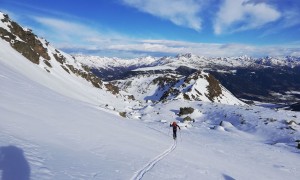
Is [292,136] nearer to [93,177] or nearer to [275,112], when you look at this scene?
[275,112]

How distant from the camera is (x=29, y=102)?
2584 cm

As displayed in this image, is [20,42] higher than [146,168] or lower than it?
higher

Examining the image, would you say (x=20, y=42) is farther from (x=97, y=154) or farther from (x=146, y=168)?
(x=146, y=168)

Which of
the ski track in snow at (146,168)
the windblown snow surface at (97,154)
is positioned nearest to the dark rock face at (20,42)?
the windblown snow surface at (97,154)

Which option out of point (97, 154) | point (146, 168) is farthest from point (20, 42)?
point (146, 168)

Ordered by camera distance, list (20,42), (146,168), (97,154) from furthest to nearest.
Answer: (20,42) → (97,154) → (146,168)

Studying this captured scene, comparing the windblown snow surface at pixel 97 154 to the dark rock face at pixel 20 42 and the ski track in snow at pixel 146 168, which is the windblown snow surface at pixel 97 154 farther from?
the dark rock face at pixel 20 42

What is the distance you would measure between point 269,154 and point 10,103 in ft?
90.2

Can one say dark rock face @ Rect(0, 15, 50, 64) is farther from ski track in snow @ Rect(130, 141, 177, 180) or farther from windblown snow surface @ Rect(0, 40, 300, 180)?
ski track in snow @ Rect(130, 141, 177, 180)

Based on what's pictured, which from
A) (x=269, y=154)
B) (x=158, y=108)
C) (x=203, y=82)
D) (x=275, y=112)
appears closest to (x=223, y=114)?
(x=275, y=112)

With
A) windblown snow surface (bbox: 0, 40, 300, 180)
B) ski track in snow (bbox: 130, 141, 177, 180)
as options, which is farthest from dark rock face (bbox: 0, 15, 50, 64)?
ski track in snow (bbox: 130, 141, 177, 180)

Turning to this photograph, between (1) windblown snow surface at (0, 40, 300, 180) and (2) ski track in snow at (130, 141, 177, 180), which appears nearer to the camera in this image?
(1) windblown snow surface at (0, 40, 300, 180)

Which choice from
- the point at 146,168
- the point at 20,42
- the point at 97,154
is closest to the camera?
the point at 146,168

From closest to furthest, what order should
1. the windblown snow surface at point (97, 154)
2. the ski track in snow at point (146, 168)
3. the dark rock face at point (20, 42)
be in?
the windblown snow surface at point (97, 154)
the ski track in snow at point (146, 168)
the dark rock face at point (20, 42)
